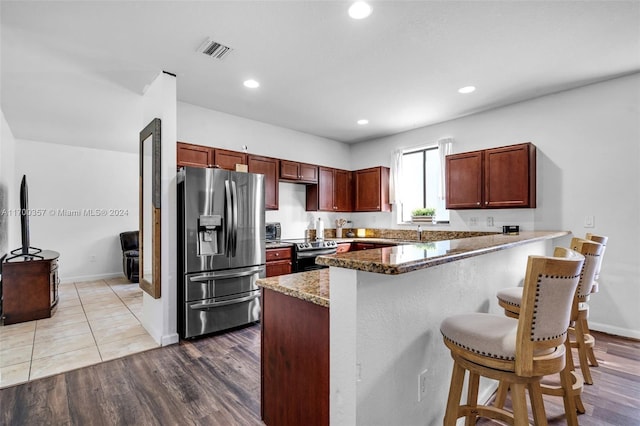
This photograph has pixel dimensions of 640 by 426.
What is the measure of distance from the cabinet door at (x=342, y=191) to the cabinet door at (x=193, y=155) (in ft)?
7.88

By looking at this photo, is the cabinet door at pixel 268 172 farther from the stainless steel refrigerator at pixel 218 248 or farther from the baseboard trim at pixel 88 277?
the baseboard trim at pixel 88 277

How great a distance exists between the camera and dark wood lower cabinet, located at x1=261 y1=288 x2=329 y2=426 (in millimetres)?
1414

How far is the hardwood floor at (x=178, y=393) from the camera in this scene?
196cm

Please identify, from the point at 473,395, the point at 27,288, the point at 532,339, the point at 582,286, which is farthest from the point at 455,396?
the point at 27,288

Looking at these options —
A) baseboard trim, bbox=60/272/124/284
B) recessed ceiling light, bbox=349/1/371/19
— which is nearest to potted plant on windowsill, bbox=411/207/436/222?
recessed ceiling light, bbox=349/1/371/19

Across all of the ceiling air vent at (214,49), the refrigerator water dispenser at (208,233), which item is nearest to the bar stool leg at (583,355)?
the refrigerator water dispenser at (208,233)

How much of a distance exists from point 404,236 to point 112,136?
5467 millimetres

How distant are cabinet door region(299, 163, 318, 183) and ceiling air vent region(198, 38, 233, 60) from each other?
2.52 meters

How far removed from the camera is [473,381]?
1.56 metres

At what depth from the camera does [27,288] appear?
381 cm

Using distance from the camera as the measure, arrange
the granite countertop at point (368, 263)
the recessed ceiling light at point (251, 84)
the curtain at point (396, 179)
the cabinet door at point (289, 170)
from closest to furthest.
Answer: the granite countertop at point (368, 263)
the recessed ceiling light at point (251, 84)
the cabinet door at point (289, 170)
the curtain at point (396, 179)

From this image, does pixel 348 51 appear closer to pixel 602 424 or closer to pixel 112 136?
pixel 602 424

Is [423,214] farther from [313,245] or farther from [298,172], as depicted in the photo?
[298,172]

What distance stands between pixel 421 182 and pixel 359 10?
350 centimetres
